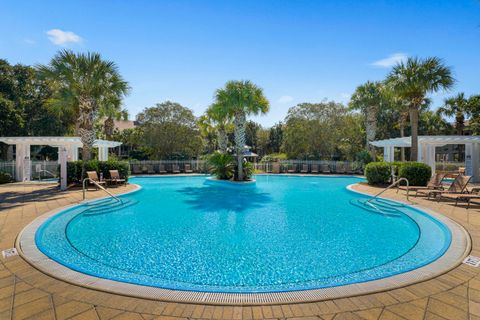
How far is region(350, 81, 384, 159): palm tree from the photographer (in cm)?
2502

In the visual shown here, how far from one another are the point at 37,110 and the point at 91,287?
2804 cm

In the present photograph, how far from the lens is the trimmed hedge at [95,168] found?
14.0 m

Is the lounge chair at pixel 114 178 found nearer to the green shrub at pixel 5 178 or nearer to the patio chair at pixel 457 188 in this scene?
the green shrub at pixel 5 178

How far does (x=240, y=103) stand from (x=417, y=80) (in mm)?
9686

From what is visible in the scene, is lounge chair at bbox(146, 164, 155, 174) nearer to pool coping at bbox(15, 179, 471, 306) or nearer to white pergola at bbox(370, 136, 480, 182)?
white pergola at bbox(370, 136, 480, 182)

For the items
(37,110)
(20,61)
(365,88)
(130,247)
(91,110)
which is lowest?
(130,247)

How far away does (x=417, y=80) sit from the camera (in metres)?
15.1

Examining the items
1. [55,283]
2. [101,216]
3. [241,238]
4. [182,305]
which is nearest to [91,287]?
[55,283]

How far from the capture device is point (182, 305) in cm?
314

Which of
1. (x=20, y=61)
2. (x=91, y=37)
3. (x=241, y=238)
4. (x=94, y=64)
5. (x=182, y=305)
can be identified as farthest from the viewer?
(x=20, y=61)

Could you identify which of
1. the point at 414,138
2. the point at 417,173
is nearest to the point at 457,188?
the point at 417,173

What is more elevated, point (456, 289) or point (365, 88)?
point (365, 88)

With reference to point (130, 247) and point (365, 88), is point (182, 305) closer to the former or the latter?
point (130, 247)

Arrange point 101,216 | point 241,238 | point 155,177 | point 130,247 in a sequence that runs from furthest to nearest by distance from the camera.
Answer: point 155,177 < point 101,216 < point 241,238 < point 130,247
